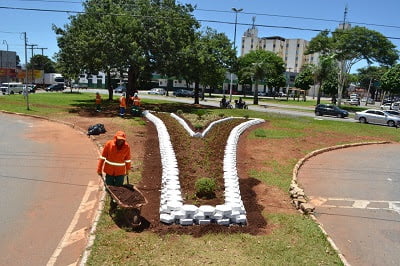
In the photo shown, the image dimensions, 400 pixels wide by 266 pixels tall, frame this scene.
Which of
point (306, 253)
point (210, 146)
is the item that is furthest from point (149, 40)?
point (306, 253)

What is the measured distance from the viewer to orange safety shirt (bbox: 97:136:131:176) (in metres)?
8.38

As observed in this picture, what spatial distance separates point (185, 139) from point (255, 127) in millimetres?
8271

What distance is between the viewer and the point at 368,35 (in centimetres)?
4831

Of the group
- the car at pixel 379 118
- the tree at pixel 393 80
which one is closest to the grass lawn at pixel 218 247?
the car at pixel 379 118

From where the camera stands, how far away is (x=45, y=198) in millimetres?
9414

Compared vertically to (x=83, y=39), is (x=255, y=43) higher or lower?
higher

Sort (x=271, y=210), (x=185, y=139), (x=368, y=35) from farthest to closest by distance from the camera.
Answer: (x=368, y=35) → (x=185, y=139) → (x=271, y=210)

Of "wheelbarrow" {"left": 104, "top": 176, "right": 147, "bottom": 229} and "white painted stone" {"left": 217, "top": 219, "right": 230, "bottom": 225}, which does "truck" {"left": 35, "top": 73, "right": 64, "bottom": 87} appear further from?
"white painted stone" {"left": 217, "top": 219, "right": 230, "bottom": 225}

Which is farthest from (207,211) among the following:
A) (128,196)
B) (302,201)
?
(302,201)

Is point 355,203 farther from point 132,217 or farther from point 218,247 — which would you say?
point 132,217

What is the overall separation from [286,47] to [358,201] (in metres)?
131

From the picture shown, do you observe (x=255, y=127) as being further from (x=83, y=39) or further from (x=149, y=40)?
(x=83, y=39)

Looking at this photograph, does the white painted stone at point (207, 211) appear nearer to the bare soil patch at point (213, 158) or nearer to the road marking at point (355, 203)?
the bare soil patch at point (213, 158)

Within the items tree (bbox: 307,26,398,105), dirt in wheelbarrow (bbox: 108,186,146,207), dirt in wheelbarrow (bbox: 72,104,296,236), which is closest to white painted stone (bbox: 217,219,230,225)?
dirt in wheelbarrow (bbox: 72,104,296,236)
